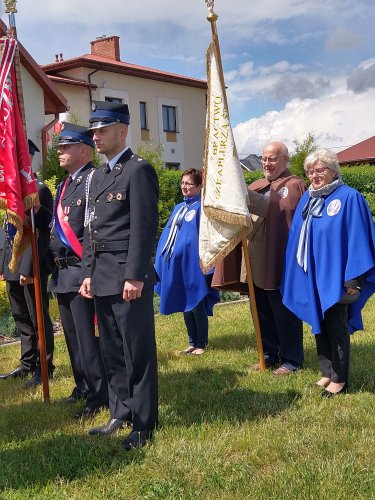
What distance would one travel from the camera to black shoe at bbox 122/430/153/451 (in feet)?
13.4

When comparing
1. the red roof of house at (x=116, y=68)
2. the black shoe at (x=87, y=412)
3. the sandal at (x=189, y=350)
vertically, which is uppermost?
the red roof of house at (x=116, y=68)

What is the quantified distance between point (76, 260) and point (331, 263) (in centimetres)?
194

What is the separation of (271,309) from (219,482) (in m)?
3.10

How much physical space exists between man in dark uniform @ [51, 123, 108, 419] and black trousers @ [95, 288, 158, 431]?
0.58 meters

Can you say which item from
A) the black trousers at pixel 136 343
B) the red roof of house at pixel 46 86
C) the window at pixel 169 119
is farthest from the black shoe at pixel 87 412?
the window at pixel 169 119

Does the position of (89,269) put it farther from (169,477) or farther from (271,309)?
(271,309)

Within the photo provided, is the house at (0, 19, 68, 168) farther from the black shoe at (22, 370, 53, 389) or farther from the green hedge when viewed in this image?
the black shoe at (22, 370, 53, 389)

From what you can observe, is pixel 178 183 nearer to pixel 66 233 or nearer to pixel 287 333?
pixel 287 333

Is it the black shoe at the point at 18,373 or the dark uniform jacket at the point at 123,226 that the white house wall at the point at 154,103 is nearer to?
the black shoe at the point at 18,373

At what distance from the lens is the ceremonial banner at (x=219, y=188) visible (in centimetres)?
556

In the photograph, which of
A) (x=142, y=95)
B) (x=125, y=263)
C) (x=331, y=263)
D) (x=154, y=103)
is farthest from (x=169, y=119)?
(x=125, y=263)

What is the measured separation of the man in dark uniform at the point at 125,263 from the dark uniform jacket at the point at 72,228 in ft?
1.58

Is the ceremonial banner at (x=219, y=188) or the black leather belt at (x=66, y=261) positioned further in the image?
the ceremonial banner at (x=219, y=188)

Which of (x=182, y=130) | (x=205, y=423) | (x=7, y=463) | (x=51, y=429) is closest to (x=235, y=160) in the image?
(x=205, y=423)
